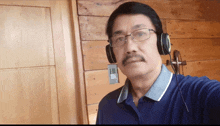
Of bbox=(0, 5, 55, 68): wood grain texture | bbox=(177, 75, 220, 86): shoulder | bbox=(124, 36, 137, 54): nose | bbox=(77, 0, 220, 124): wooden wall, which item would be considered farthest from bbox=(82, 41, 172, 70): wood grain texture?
bbox=(177, 75, 220, 86): shoulder

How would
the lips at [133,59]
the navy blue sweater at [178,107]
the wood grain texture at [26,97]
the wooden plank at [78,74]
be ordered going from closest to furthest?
the navy blue sweater at [178,107]
the lips at [133,59]
the wood grain texture at [26,97]
the wooden plank at [78,74]

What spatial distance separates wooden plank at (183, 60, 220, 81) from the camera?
792 mm

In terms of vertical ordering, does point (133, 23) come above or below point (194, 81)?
above

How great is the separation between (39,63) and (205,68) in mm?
783

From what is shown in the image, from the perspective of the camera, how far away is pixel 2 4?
2.37ft

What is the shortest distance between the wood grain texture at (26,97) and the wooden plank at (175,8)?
0.36 metres

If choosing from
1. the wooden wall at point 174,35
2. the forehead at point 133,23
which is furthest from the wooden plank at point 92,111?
the forehead at point 133,23

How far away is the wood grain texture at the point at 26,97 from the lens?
646 mm

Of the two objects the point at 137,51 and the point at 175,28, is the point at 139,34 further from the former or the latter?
the point at 175,28

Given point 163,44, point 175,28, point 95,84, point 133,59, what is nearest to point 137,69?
point 133,59

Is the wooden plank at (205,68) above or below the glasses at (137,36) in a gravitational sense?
below

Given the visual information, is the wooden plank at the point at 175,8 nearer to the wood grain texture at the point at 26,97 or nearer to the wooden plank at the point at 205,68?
the wooden plank at the point at 205,68

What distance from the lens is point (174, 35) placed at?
0.80 metres

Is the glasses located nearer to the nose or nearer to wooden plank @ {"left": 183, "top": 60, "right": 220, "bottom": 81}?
the nose
